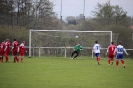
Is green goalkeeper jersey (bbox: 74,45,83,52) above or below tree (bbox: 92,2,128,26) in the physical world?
below

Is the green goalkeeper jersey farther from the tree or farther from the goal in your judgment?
the tree

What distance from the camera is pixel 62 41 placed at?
1561 inches

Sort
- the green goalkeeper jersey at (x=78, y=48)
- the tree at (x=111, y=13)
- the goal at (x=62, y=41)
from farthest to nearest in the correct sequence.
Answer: the tree at (x=111, y=13) < the goal at (x=62, y=41) < the green goalkeeper jersey at (x=78, y=48)

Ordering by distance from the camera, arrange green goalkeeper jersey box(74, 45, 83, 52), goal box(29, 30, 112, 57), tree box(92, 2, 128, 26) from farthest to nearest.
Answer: tree box(92, 2, 128, 26)
goal box(29, 30, 112, 57)
green goalkeeper jersey box(74, 45, 83, 52)

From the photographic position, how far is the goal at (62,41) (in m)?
38.4

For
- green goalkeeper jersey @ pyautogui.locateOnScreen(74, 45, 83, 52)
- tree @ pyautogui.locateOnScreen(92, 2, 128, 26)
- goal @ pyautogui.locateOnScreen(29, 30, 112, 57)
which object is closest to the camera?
green goalkeeper jersey @ pyautogui.locateOnScreen(74, 45, 83, 52)

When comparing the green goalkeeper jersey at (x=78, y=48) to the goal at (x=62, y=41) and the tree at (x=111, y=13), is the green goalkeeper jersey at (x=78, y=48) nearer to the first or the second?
the goal at (x=62, y=41)

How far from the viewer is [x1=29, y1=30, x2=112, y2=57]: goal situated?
38406 mm

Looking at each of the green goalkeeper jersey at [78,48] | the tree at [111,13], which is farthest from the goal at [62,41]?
the tree at [111,13]

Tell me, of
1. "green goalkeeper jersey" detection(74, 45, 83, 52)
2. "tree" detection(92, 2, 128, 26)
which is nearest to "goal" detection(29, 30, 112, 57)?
"green goalkeeper jersey" detection(74, 45, 83, 52)

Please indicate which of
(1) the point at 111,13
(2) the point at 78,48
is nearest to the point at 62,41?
(2) the point at 78,48

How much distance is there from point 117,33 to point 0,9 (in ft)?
57.9

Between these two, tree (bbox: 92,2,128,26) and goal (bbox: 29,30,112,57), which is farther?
tree (bbox: 92,2,128,26)

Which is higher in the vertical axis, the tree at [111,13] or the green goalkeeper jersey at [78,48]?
the tree at [111,13]
